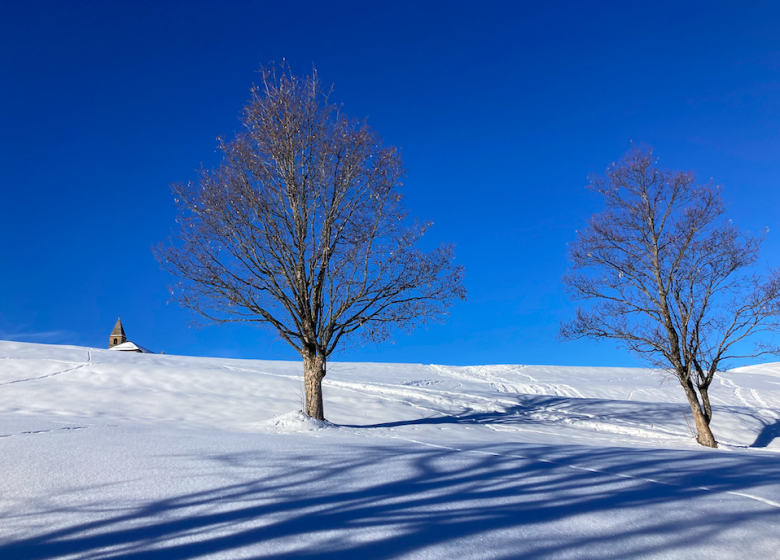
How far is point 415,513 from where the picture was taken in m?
3.16

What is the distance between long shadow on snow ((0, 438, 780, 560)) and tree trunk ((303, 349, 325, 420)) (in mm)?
5584

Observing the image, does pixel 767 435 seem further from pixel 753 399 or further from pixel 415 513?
pixel 415 513

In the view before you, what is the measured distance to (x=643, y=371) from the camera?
1400 inches

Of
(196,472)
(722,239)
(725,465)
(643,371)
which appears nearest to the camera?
(196,472)

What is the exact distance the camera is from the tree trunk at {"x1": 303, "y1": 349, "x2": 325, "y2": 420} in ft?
33.3

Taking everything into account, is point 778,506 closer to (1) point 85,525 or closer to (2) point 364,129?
(1) point 85,525

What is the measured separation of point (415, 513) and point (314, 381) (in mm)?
7403

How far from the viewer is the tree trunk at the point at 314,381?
1016 cm

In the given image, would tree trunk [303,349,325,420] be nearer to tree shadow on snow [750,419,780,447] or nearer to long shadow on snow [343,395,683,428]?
long shadow on snow [343,395,683,428]

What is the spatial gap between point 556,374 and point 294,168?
2588 cm

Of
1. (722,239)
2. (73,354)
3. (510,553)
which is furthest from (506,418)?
(73,354)

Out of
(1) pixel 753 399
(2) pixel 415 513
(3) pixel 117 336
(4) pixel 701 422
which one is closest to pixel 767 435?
(4) pixel 701 422

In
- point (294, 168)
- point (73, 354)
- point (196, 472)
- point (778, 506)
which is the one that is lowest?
point (778, 506)

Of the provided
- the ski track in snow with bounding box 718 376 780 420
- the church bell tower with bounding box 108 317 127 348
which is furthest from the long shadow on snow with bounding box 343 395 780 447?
the church bell tower with bounding box 108 317 127 348
